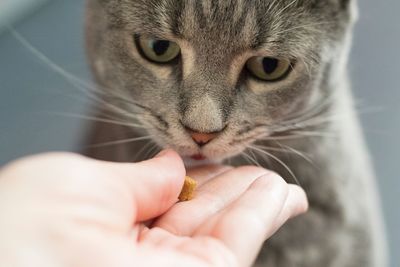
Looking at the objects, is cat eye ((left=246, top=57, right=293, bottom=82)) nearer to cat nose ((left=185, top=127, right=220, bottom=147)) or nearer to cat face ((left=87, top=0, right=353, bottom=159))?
cat face ((left=87, top=0, right=353, bottom=159))

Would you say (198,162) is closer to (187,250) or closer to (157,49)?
(157,49)

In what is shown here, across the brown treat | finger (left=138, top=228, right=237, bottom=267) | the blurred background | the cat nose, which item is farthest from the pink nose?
the blurred background

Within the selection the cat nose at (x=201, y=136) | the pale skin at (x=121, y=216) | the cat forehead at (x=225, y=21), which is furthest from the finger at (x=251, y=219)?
the cat forehead at (x=225, y=21)

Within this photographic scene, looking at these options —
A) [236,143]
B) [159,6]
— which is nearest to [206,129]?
[236,143]

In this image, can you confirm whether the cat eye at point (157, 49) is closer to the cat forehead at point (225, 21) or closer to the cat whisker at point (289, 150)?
the cat forehead at point (225, 21)

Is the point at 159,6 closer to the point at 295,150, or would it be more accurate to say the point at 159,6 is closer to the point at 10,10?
the point at 295,150

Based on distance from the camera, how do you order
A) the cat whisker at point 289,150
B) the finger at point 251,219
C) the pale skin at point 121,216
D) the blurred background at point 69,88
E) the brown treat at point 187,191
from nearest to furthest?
the pale skin at point 121,216 < the finger at point 251,219 < the brown treat at point 187,191 < the cat whisker at point 289,150 < the blurred background at point 69,88

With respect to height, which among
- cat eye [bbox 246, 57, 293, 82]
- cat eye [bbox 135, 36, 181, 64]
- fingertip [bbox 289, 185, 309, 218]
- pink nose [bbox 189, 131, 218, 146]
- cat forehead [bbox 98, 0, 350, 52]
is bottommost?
fingertip [bbox 289, 185, 309, 218]
